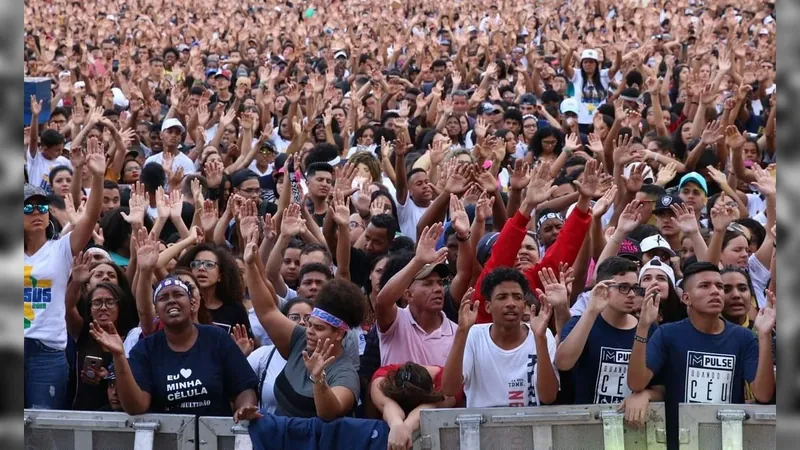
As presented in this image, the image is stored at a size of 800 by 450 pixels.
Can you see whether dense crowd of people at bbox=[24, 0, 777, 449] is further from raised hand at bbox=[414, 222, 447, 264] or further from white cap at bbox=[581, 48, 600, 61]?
white cap at bbox=[581, 48, 600, 61]

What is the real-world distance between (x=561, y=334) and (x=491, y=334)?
291 millimetres

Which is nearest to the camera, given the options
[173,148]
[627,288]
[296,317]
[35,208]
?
[627,288]

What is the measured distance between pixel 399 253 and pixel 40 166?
5.06 m

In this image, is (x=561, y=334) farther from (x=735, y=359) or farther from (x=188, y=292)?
(x=188, y=292)

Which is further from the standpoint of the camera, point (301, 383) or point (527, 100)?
point (527, 100)

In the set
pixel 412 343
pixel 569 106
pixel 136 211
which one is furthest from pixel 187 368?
pixel 569 106

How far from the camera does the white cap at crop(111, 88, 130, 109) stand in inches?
554

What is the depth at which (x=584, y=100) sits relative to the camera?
1405 centimetres

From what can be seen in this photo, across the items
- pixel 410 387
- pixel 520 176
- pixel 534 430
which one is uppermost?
pixel 520 176

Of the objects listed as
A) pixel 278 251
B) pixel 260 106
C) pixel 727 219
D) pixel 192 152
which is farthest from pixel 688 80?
pixel 278 251

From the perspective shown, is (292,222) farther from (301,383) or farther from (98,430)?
(98,430)

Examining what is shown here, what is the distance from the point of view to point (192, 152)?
10648mm

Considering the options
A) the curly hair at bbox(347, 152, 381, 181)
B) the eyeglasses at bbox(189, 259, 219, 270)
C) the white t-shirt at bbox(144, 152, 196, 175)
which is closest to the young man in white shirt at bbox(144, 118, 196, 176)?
the white t-shirt at bbox(144, 152, 196, 175)

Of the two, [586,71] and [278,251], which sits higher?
[586,71]
